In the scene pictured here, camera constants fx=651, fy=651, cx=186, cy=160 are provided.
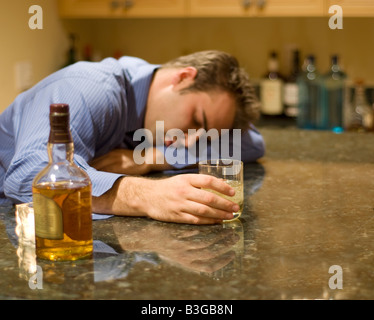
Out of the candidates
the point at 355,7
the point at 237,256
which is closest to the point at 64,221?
the point at 237,256

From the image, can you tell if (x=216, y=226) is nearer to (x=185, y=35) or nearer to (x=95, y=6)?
(x=95, y=6)

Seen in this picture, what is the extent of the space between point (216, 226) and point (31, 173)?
392mm

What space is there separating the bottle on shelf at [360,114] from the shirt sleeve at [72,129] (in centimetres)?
163

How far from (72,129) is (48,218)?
1.47 feet

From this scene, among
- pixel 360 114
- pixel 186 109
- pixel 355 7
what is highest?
pixel 355 7

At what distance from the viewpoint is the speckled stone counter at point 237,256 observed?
94 cm

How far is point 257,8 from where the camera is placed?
2.92m

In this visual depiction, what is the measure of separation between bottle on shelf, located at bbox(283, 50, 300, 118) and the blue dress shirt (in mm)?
1293

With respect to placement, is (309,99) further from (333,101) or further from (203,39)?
(203,39)

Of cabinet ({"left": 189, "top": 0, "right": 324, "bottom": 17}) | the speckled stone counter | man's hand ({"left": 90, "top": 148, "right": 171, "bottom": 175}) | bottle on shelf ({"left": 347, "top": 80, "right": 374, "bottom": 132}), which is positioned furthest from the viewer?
bottle on shelf ({"left": 347, "top": 80, "right": 374, "bottom": 132})

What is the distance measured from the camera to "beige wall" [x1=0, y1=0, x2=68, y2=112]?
2.71 metres

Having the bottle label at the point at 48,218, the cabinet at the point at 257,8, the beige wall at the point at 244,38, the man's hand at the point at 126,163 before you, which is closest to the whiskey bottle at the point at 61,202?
the bottle label at the point at 48,218

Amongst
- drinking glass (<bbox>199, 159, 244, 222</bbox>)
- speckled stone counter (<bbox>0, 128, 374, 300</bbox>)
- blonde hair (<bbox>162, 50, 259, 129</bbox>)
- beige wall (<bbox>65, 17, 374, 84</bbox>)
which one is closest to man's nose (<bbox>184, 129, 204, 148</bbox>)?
blonde hair (<bbox>162, 50, 259, 129</bbox>)

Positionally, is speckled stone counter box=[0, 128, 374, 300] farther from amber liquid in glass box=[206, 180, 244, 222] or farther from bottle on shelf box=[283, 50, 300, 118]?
bottle on shelf box=[283, 50, 300, 118]
